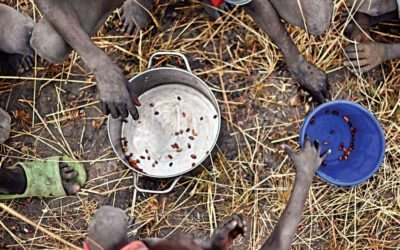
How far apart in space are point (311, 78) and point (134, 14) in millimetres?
888

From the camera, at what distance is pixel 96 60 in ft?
7.49

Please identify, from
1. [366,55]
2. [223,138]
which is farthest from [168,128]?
[366,55]

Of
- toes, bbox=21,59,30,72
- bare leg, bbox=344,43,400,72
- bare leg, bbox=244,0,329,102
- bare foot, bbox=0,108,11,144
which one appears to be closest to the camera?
bare leg, bbox=244,0,329,102

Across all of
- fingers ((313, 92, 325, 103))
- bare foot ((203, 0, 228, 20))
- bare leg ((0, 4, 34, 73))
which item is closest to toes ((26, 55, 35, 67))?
bare leg ((0, 4, 34, 73))

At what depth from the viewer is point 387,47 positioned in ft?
9.05

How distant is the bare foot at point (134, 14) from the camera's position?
9.45ft

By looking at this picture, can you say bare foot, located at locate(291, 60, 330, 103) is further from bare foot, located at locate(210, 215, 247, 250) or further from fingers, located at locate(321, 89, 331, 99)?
bare foot, located at locate(210, 215, 247, 250)

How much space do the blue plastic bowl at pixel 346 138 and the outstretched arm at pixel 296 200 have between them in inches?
8.3

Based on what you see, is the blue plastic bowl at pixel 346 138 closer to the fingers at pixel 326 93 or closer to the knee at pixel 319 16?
the fingers at pixel 326 93

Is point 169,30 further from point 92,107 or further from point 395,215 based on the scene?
point 395,215

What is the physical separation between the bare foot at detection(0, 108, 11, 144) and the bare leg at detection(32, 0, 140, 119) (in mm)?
760

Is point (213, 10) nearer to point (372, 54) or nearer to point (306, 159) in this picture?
point (372, 54)

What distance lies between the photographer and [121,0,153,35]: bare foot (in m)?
2.88

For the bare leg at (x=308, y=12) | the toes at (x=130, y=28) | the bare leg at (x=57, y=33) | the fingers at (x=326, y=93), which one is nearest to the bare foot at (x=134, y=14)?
the toes at (x=130, y=28)
